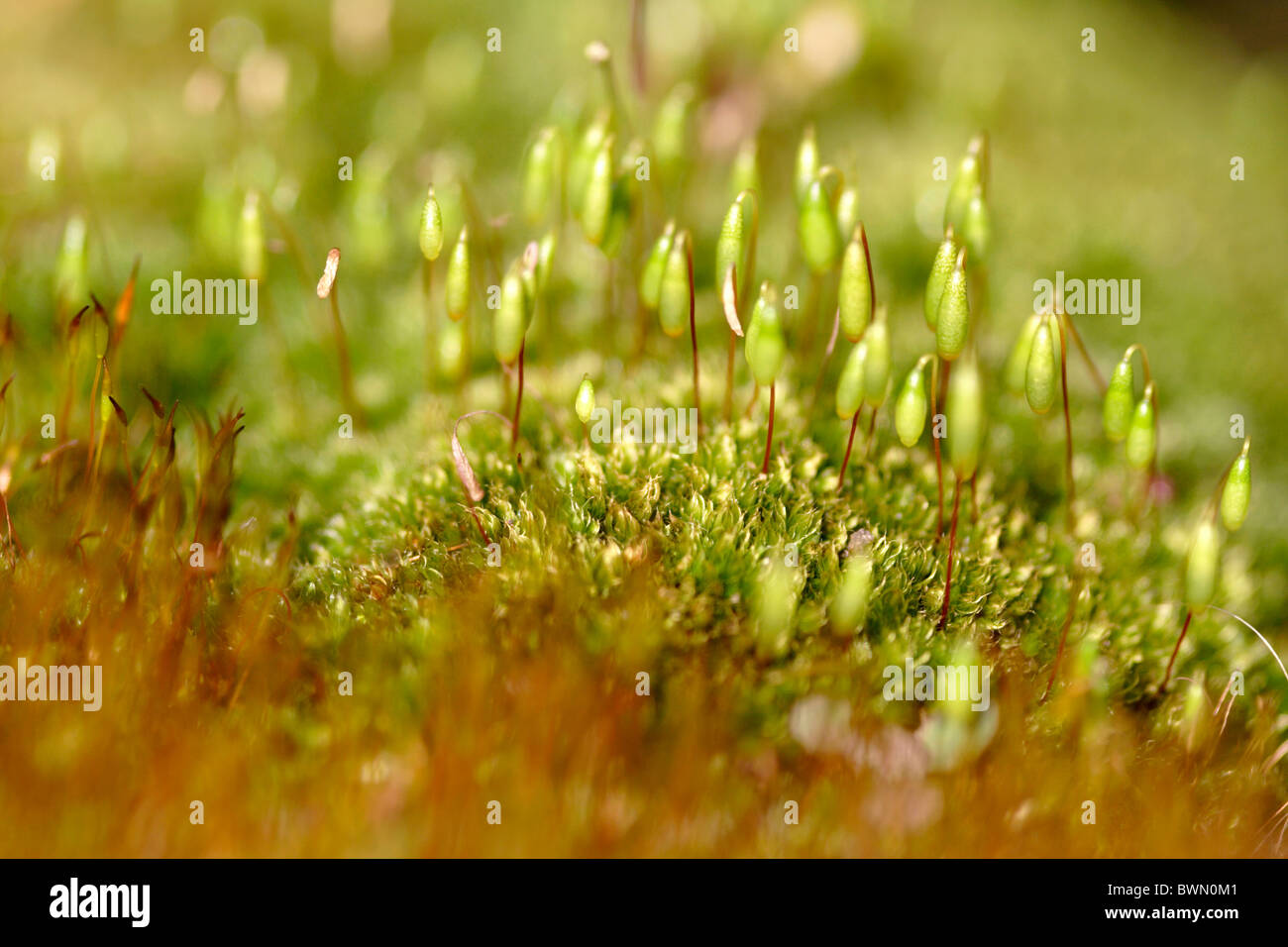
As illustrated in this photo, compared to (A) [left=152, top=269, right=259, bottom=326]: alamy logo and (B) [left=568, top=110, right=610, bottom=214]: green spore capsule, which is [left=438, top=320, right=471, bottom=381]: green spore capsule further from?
(A) [left=152, top=269, right=259, bottom=326]: alamy logo

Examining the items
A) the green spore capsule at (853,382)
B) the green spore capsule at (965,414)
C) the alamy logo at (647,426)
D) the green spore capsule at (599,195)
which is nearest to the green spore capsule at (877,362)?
the green spore capsule at (853,382)

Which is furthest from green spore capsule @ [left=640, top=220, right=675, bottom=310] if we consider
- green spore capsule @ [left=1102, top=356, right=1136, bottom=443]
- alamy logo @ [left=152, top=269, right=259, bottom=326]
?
alamy logo @ [left=152, top=269, right=259, bottom=326]

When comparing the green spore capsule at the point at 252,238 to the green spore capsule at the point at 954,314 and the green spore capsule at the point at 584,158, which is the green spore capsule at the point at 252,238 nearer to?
the green spore capsule at the point at 584,158

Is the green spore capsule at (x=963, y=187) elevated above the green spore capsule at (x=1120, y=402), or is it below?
above

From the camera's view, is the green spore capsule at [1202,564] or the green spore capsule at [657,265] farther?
the green spore capsule at [657,265]

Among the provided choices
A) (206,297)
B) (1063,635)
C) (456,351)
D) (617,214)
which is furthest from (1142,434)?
(206,297)
